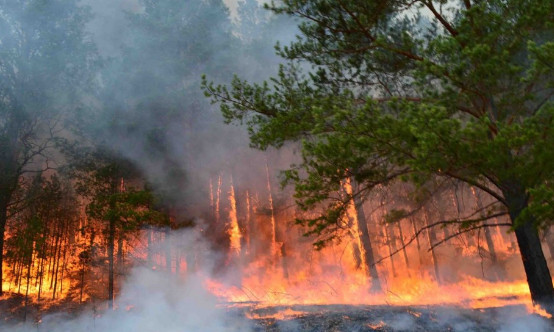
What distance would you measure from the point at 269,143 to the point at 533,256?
5.14m

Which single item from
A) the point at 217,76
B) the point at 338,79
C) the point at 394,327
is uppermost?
the point at 217,76

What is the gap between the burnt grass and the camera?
239 inches

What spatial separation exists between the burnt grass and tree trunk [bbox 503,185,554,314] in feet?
1.26

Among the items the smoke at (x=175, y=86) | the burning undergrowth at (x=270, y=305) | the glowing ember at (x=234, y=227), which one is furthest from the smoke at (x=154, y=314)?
the glowing ember at (x=234, y=227)

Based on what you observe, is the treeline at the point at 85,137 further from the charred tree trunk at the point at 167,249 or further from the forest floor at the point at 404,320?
the forest floor at the point at 404,320

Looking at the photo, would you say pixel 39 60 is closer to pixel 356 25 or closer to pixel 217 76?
pixel 217 76

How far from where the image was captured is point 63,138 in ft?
46.5

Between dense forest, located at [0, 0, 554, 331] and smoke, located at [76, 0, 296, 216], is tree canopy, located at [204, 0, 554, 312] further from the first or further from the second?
smoke, located at [76, 0, 296, 216]

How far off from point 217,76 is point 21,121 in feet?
34.6

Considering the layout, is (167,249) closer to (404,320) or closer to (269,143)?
(269,143)

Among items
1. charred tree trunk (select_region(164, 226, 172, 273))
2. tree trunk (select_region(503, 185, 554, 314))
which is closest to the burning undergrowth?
charred tree trunk (select_region(164, 226, 172, 273))

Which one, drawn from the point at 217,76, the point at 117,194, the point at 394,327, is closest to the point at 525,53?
the point at 394,327

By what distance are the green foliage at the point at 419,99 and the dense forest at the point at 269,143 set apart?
44mm

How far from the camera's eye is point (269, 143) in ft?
25.0
